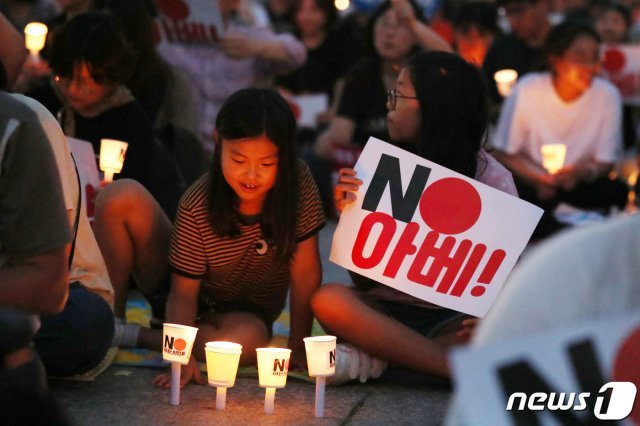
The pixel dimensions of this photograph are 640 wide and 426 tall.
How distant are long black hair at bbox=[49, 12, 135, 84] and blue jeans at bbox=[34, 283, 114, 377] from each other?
1.27 meters

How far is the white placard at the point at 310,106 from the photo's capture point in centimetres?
1013

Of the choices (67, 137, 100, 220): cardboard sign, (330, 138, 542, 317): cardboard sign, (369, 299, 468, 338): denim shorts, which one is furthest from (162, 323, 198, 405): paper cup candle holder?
(67, 137, 100, 220): cardboard sign

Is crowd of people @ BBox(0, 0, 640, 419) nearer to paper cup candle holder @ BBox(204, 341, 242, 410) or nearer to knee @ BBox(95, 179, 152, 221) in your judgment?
knee @ BBox(95, 179, 152, 221)

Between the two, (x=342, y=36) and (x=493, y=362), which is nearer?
(x=493, y=362)

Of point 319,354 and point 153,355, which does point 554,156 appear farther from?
point 319,354

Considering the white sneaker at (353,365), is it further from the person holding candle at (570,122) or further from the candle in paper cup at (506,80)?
the candle in paper cup at (506,80)

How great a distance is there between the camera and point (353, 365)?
4246 mm

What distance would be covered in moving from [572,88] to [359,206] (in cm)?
361

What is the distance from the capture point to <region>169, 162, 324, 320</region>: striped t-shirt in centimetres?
425

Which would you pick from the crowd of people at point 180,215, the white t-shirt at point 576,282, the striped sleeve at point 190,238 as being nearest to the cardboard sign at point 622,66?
the crowd of people at point 180,215

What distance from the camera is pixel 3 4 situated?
8.27 metres

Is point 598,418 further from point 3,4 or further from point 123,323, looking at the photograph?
point 3,4

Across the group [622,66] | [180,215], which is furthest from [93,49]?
[622,66]

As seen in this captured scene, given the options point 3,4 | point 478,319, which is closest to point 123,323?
point 478,319
